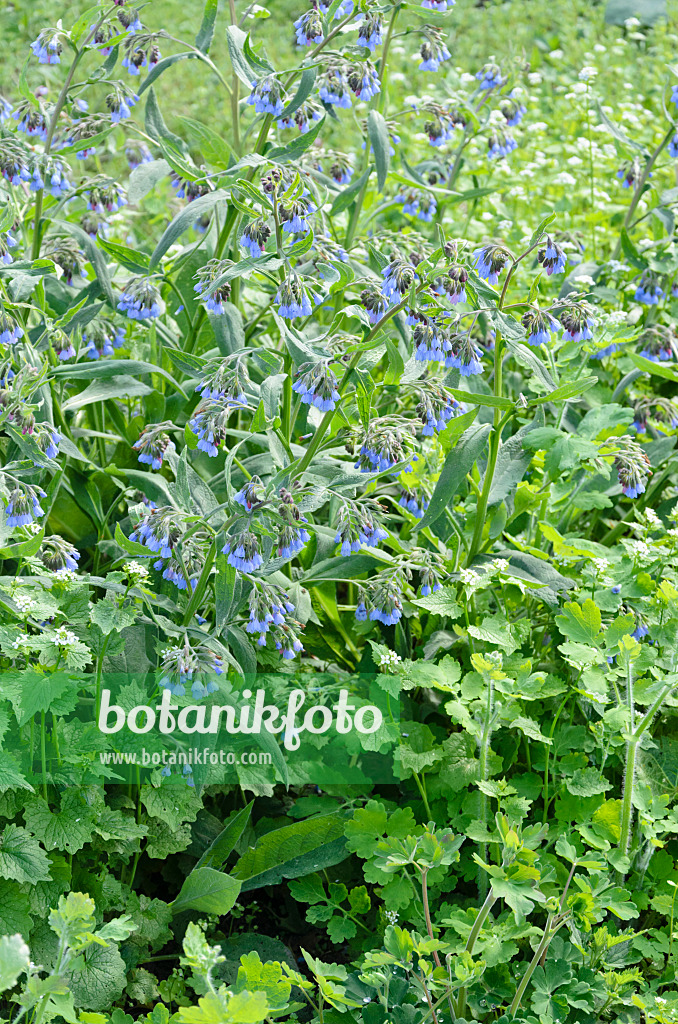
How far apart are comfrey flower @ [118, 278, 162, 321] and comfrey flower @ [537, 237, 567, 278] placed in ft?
2.68

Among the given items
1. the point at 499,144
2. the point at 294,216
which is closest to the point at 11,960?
the point at 294,216

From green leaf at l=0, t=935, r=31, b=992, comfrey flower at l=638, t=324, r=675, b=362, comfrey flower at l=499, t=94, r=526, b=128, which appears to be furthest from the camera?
comfrey flower at l=499, t=94, r=526, b=128

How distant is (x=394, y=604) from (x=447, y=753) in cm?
35

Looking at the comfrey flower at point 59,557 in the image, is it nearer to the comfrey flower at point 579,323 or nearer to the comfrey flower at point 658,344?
the comfrey flower at point 579,323

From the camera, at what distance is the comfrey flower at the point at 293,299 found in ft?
5.86

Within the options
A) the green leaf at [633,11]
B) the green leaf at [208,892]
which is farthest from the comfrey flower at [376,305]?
the green leaf at [633,11]

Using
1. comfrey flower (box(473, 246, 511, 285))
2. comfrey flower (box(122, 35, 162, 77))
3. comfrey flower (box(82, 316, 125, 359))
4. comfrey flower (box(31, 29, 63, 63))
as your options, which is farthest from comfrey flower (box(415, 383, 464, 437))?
comfrey flower (box(31, 29, 63, 63))

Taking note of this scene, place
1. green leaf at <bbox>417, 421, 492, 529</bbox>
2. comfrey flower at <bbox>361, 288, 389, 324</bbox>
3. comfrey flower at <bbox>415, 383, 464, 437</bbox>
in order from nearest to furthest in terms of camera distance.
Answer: comfrey flower at <bbox>415, 383, 464, 437</bbox> < green leaf at <bbox>417, 421, 492, 529</bbox> < comfrey flower at <bbox>361, 288, 389, 324</bbox>

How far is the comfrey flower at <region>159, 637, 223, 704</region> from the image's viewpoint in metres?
1.69

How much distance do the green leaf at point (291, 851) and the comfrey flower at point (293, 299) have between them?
3.26ft

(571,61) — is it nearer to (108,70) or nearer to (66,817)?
(108,70)

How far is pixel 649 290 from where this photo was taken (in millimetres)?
2686

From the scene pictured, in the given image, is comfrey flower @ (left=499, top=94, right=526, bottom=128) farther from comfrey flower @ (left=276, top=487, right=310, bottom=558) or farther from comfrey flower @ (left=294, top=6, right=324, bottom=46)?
comfrey flower @ (left=276, top=487, right=310, bottom=558)

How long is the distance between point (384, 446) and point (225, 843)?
0.85 metres
